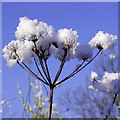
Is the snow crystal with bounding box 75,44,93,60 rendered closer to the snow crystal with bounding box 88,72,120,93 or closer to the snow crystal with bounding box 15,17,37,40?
the snow crystal with bounding box 88,72,120,93

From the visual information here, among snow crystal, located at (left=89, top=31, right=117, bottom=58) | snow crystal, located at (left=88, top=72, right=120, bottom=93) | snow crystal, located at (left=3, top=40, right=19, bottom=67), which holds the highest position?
snow crystal, located at (left=89, top=31, right=117, bottom=58)

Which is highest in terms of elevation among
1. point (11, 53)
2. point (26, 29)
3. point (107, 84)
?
point (26, 29)

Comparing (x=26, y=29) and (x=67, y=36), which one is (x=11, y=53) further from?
(x=67, y=36)

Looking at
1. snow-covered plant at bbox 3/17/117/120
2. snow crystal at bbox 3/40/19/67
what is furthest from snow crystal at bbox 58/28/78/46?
snow crystal at bbox 3/40/19/67

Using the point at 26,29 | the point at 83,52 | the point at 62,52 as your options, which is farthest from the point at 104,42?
the point at 26,29

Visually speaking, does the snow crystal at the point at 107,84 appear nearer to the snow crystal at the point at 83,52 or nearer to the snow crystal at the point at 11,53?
the snow crystal at the point at 83,52

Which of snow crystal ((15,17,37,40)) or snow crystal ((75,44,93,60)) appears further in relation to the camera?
snow crystal ((75,44,93,60))

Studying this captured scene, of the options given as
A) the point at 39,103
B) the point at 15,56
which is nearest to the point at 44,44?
the point at 15,56

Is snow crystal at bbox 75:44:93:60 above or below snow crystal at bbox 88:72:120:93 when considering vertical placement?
above

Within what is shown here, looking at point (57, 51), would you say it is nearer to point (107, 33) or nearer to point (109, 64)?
point (107, 33)
